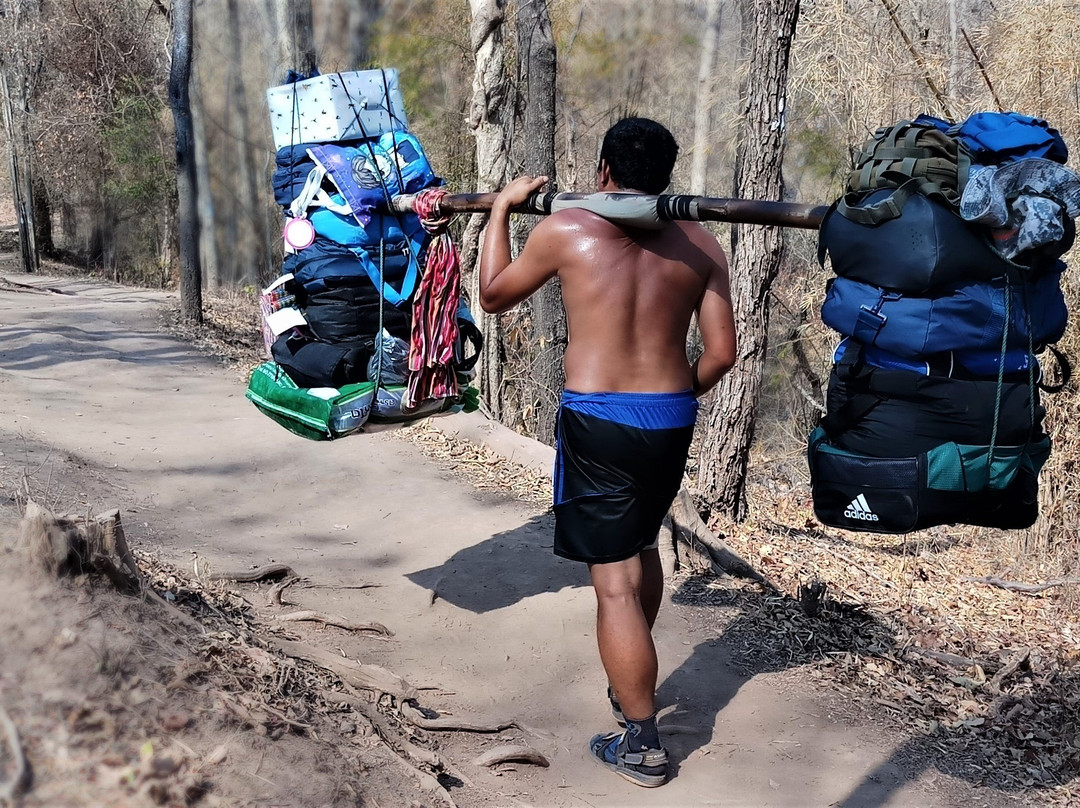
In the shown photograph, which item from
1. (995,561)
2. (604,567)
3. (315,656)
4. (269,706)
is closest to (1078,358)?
(995,561)

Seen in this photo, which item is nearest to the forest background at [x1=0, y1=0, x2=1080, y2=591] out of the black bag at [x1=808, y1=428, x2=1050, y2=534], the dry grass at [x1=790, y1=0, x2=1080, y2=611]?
the dry grass at [x1=790, y1=0, x2=1080, y2=611]

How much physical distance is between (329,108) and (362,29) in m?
15.3

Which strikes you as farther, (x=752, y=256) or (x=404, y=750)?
(x=752, y=256)

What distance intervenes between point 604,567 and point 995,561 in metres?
6.50

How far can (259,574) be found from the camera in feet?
16.2

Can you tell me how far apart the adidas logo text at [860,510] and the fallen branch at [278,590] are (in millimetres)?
2817

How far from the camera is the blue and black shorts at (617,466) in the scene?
11.3 ft

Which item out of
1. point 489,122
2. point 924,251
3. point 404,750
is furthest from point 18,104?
point 924,251

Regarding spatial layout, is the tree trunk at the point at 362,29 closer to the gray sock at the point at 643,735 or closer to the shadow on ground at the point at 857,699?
the shadow on ground at the point at 857,699

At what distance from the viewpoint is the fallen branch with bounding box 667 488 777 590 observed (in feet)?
18.9

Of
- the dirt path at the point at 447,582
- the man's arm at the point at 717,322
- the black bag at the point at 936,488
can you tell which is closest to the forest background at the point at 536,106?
the dirt path at the point at 447,582

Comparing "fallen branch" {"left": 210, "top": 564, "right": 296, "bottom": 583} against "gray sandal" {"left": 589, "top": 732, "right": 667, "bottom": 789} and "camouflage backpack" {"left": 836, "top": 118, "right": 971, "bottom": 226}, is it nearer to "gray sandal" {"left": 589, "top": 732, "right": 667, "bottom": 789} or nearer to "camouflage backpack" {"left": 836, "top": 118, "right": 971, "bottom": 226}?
"gray sandal" {"left": 589, "top": 732, "right": 667, "bottom": 789}

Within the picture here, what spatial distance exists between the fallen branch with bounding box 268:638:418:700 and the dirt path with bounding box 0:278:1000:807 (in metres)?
0.18

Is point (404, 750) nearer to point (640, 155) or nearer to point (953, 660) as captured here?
point (640, 155)
